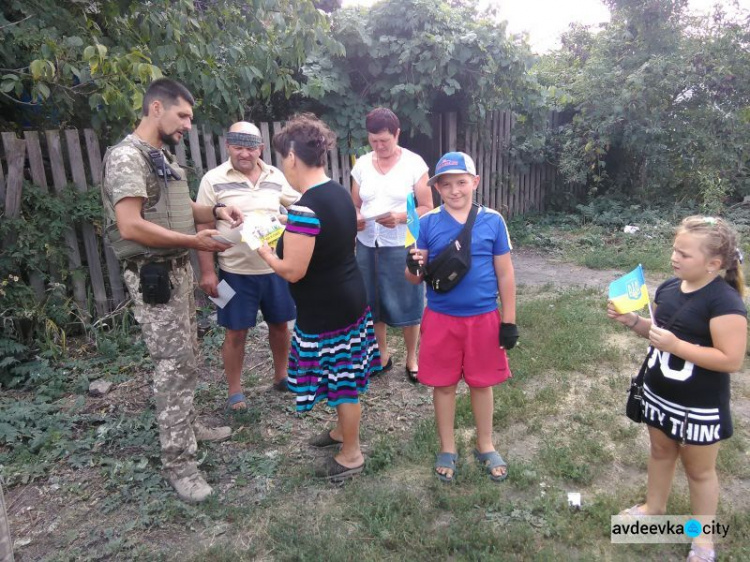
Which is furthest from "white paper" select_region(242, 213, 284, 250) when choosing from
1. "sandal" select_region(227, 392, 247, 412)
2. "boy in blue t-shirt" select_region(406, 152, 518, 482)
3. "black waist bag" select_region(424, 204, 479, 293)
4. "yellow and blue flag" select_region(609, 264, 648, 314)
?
"yellow and blue flag" select_region(609, 264, 648, 314)

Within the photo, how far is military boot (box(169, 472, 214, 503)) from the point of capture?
9.61 feet

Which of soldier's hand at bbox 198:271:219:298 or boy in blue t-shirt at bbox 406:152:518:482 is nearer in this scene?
boy in blue t-shirt at bbox 406:152:518:482

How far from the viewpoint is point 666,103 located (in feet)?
30.5

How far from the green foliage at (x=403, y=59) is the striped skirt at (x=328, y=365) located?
13.4 ft

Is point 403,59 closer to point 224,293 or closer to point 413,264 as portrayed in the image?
point 224,293

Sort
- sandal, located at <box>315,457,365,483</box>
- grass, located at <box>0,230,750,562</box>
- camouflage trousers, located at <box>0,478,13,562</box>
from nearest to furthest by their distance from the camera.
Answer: camouflage trousers, located at <box>0,478,13,562</box>
grass, located at <box>0,230,750,562</box>
sandal, located at <box>315,457,365,483</box>

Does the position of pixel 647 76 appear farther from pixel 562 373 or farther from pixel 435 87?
pixel 562 373

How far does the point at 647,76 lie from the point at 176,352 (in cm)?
915

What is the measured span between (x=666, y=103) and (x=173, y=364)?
9485 millimetres

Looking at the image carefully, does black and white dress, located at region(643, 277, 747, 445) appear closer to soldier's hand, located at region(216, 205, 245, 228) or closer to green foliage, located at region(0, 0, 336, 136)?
soldier's hand, located at region(216, 205, 245, 228)

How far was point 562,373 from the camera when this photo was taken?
4273 millimetres

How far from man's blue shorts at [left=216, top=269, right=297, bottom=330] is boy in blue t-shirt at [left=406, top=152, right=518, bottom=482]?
1170 mm

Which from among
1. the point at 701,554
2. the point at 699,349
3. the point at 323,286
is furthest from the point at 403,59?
the point at 701,554

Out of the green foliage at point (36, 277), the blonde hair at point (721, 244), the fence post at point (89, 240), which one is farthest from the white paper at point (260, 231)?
the fence post at point (89, 240)
